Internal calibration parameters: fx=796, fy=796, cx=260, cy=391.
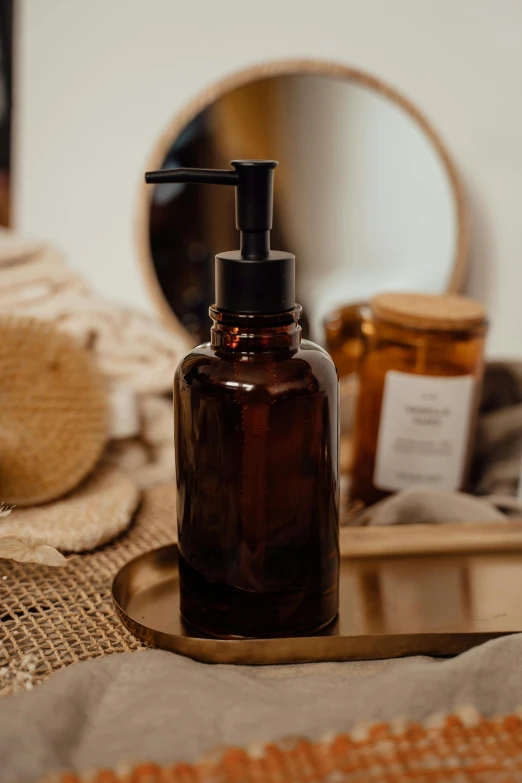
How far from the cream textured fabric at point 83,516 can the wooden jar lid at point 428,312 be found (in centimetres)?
22

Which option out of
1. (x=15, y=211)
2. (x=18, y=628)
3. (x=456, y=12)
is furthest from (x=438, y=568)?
(x=15, y=211)

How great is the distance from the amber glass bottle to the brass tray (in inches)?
0.6

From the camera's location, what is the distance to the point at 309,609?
39cm

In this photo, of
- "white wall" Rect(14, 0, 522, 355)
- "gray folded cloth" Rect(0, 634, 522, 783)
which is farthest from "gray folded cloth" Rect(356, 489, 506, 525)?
"white wall" Rect(14, 0, 522, 355)

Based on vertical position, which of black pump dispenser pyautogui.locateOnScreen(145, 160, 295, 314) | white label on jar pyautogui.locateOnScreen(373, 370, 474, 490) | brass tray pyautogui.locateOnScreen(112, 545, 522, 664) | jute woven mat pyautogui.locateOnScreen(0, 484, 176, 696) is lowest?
jute woven mat pyautogui.locateOnScreen(0, 484, 176, 696)

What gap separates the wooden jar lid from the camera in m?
0.55

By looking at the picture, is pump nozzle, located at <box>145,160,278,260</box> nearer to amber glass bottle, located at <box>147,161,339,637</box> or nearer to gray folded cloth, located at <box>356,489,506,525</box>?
amber glass bottle, located at <box>147,161,339,637</box>

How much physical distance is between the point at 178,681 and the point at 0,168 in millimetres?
698

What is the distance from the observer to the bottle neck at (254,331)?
36 centimetres

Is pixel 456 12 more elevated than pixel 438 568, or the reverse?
pixel 456 12

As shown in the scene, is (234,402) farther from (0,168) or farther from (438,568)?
(0,168)

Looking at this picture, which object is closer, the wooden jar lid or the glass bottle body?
the glass bottle body

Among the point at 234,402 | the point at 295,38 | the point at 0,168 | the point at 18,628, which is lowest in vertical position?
the point at 18,628

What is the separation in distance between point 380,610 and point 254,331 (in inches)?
6.6
